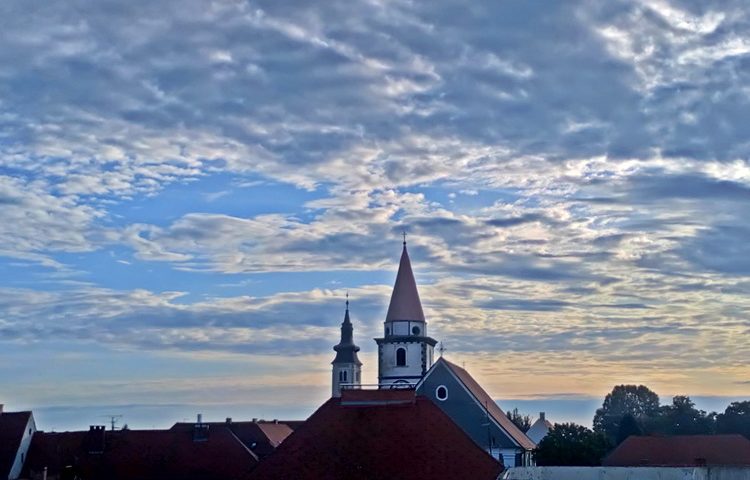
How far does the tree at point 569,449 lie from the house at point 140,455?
659 inches

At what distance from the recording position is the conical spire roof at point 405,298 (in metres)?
80.9

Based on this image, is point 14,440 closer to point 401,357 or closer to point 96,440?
point 96,440

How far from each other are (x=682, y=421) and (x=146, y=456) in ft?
233

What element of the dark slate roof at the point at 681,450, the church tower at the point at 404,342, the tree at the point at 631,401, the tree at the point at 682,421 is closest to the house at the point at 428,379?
the church tower at the point at 404,342

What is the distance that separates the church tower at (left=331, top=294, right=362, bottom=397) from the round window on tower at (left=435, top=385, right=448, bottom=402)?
44.6m

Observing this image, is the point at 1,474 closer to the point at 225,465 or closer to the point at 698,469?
the point at 225,465

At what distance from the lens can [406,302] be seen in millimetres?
81188

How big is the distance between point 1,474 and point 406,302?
31353mm

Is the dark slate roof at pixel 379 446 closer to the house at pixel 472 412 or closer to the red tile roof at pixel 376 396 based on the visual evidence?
the red tile roof at pixel 376 396

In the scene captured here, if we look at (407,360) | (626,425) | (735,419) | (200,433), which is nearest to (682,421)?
(735,419)

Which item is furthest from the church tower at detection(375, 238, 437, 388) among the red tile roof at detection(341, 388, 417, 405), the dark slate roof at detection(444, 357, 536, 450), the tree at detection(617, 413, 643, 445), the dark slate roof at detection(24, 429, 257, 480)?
the red tile roof at detection(341, 388, 417, 405)

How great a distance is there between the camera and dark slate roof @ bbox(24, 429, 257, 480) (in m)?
62.3

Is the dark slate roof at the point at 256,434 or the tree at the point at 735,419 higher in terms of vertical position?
the tree at the point at 735,419

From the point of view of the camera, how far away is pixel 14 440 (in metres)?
64.4
